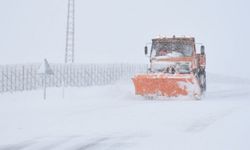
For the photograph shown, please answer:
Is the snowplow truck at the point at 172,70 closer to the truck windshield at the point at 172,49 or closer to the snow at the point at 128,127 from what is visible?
the truck windshield at the point at 172,49

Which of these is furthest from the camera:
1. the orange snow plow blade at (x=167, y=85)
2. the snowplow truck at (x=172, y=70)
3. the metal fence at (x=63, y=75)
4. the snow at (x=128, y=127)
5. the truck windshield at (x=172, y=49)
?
the metal fence at (x=63, y=75)

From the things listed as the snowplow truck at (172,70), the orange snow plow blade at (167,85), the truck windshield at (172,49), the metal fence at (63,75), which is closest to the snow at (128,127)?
the orange snow plow blade at (167,85)

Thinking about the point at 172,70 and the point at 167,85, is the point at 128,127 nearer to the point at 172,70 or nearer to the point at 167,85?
the point at 167,85

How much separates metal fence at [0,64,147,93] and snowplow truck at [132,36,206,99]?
154 inches

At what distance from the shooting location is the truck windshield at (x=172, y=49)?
59.6 ft

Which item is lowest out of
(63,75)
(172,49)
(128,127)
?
(128,127)

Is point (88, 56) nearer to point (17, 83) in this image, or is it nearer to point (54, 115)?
point (17, 83)

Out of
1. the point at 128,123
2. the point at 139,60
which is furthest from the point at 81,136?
the point at 139,60

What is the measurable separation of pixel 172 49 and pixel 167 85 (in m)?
2.13

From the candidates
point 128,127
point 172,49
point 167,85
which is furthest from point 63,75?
point 128,127

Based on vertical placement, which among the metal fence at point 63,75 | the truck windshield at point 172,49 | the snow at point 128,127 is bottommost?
the snow at point 128,127

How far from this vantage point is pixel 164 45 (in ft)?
60.8

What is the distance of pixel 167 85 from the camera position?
1666 centimetres

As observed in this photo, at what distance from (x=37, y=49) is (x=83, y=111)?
4592 cm
